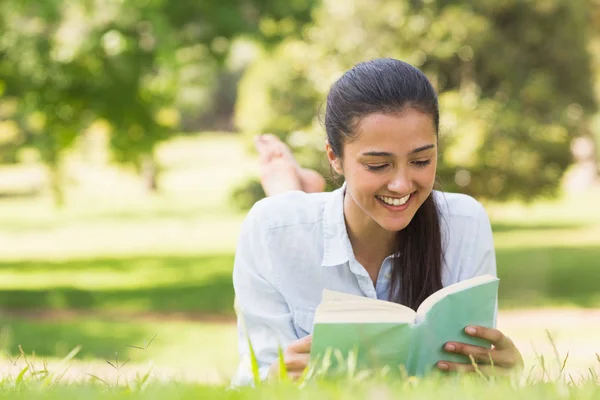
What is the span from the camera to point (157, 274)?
19.1m

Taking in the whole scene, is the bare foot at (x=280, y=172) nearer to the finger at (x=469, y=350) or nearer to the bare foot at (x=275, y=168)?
the bare foot at (x=275, y=168)

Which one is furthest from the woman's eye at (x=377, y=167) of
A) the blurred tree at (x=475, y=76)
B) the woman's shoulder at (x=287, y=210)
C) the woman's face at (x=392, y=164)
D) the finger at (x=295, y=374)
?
the blurred tree at (x=475, y=76)

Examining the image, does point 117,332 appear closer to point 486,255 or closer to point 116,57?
point 116,57

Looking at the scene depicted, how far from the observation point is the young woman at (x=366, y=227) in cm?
275

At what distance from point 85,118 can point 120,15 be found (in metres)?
2.81

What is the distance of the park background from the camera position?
38.4 feet

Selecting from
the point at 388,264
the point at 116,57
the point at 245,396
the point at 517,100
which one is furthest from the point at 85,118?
the point at 245,396

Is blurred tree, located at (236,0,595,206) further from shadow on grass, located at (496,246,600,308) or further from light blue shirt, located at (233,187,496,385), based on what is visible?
light blue shirt, located at (233,187,496,385)

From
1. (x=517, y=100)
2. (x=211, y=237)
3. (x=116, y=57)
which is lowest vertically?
(x=211, y=237)

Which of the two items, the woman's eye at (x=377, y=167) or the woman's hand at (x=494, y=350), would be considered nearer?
the woman's hand at (x=494, y=350)

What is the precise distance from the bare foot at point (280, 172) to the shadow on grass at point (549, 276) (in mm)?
10965

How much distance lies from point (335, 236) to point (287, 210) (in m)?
0.18

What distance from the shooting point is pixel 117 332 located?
12531 millimetres

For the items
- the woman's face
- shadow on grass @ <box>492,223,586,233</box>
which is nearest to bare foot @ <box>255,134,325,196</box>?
the woman's face
